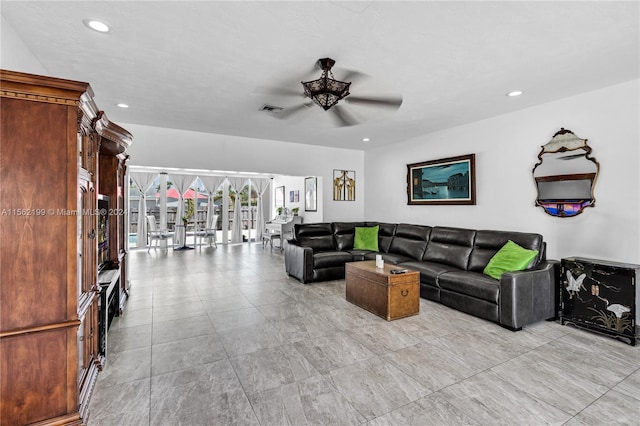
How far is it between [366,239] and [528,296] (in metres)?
2.95

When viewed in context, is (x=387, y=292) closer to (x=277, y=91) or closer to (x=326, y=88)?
(x=326, y=88)

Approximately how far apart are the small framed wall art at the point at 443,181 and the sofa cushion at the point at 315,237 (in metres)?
1.72

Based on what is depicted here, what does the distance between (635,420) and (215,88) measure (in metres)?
4.30

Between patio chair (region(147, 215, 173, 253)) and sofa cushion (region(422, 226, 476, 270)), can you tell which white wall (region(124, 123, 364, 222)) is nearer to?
A: sofa cushion (region(422, 226, 476, 270))

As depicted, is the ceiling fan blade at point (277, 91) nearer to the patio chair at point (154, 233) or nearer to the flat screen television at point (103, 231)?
the flat screen television at point (103, 231)

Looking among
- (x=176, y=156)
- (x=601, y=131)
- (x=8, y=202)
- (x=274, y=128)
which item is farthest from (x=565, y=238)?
(x=176, y=156)

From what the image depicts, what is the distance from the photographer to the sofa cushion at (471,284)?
3327mm

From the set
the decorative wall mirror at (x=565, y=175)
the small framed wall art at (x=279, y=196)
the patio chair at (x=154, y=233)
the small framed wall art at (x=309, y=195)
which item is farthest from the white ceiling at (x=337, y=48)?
the small framed wall art at (x=279, y=196)

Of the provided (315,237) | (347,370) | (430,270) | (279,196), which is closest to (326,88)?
(347,370)

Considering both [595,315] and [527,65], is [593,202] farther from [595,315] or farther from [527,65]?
[527,65]

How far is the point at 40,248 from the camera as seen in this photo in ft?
5.46

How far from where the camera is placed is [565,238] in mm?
3637

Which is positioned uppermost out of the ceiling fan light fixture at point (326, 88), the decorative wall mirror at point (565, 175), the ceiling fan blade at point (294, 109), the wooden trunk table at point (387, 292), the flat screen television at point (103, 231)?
the ceiling fan blade at point (294, 109)

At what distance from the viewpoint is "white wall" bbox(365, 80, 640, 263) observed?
314cm
